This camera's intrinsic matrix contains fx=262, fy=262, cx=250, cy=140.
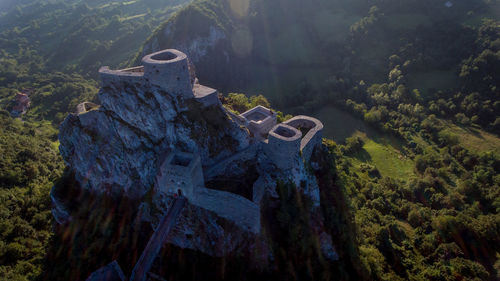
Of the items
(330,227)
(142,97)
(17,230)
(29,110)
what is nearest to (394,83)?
(330,227)

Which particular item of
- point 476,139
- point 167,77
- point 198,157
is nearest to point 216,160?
point 198,157

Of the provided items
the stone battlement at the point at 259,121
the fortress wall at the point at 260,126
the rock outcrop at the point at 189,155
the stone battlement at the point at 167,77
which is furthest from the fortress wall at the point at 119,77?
the fortress wall at the point at 260,126

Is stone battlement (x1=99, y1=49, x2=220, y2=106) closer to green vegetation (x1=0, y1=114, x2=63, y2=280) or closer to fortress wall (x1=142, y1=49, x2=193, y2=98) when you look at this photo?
fortress wall (x1=142, y1=49, x2=193, y2=98)

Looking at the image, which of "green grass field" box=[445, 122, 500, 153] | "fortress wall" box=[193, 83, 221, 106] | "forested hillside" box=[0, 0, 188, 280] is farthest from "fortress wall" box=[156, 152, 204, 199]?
"green grass field" box=[445, 122, 500, 153]

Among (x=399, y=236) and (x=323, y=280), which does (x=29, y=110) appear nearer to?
(x=323, y=280)

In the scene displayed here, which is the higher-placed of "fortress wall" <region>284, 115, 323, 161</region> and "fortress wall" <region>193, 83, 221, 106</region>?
"fortress wall" <region>193, 83, 221, 106</region>

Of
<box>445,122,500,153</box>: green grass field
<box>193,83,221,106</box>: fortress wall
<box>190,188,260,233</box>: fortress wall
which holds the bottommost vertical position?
<box>445,122,500,153</box>: green grass field
